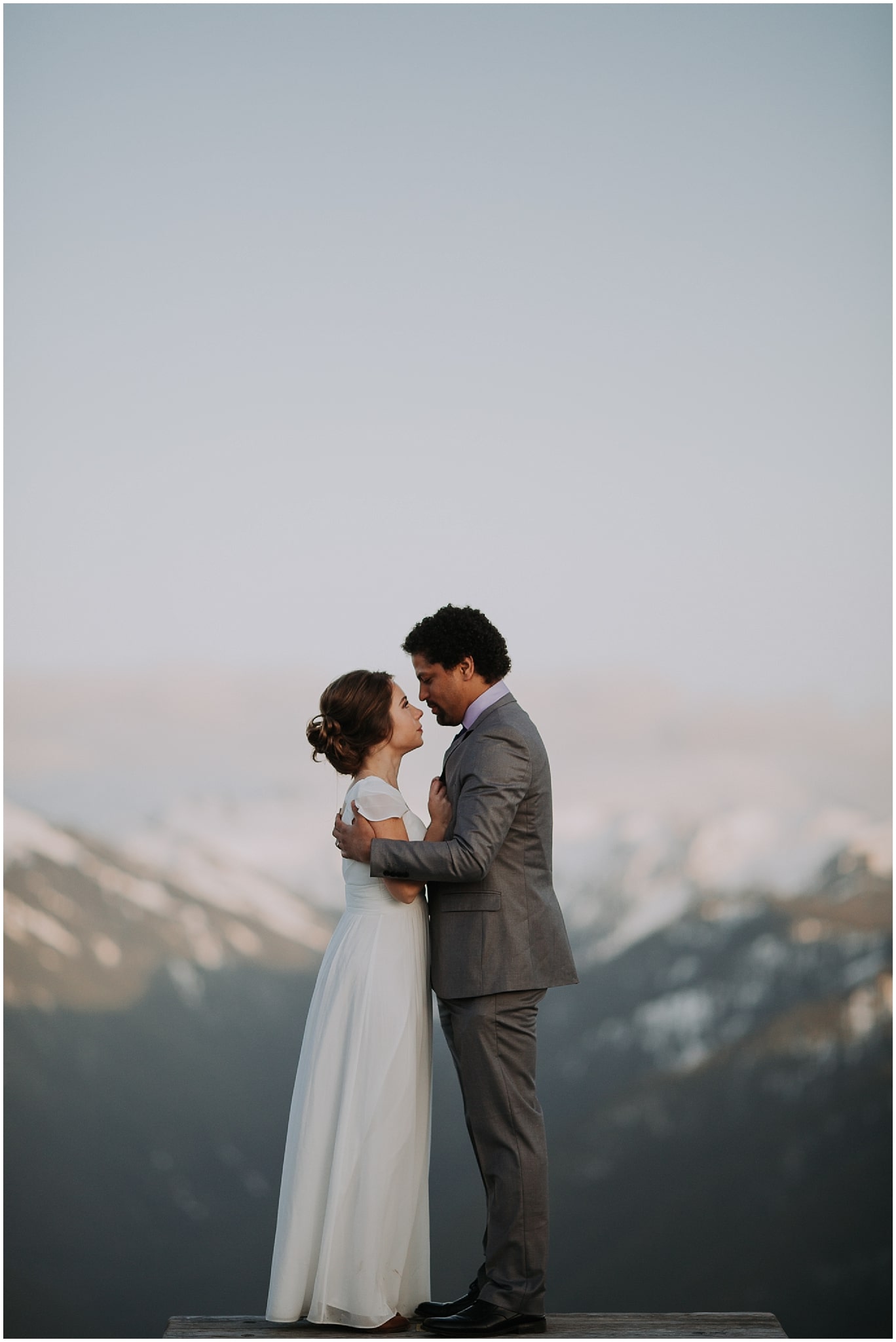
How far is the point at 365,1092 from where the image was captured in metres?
2.72

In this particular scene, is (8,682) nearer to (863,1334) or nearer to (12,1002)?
(12,1002)

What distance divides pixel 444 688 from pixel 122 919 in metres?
3.55

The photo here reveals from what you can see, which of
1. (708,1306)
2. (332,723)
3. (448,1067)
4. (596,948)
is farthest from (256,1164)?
(332,723)

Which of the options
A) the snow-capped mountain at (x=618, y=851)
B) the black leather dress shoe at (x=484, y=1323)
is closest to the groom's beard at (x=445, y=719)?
the black leather dress shoe at (x=484, y=1323)

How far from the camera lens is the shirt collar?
2.84 m

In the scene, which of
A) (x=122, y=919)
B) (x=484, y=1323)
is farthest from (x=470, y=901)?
(x=122, y=919)

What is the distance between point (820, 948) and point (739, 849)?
25.4 inches

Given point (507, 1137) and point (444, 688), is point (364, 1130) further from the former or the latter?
point (444, 688)

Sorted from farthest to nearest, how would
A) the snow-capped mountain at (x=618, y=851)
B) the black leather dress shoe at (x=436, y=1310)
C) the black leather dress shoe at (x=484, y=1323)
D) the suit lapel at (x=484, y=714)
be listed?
the snow-capped mountain at (x=618, y=851)
the suit lapel at (x=484, y=714)
the black leather dress shoe at (x=436, y=1310)
the black leather dress shoe at (x=484, y=1323)

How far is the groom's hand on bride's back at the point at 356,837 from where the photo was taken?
2.75m

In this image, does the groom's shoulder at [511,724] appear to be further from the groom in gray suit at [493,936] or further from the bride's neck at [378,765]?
the bride's neck at [378,765]

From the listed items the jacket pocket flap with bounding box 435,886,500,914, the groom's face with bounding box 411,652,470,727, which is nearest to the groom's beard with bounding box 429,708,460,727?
the groom's face with bounding box 411,652,470,727

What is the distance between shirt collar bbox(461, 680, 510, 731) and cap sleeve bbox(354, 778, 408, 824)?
0.23m

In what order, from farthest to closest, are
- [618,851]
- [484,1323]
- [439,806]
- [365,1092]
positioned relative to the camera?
[618,851] → [439,806] → [365,1092] → [484,1323]
